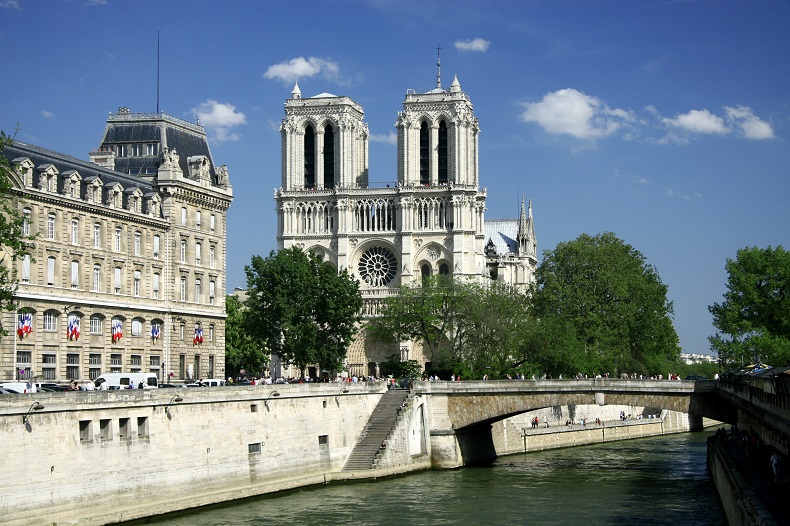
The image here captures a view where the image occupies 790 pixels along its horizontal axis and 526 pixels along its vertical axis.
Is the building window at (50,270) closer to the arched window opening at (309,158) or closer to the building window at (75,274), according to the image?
the building window at (75,274)

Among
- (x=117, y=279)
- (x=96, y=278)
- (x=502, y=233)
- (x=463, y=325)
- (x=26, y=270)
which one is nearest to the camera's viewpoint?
(x=26, y=270)

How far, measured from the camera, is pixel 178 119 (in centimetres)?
8512

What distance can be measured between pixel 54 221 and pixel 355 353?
70912 mm

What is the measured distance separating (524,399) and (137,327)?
74.9 ft

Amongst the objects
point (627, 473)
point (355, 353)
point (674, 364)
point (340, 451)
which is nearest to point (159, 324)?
point (340, 451)

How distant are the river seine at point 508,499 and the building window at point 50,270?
18.6 meters

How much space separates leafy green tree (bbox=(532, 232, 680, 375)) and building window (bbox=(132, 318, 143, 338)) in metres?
41.5

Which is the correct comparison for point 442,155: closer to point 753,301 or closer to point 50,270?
point 753,301

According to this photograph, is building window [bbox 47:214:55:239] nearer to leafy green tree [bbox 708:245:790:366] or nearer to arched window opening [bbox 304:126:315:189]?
leafy green tree [bbox 708:245:790:366]

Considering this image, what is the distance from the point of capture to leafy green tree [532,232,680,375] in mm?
111875

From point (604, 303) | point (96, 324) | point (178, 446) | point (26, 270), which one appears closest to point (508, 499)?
point (178, 446)

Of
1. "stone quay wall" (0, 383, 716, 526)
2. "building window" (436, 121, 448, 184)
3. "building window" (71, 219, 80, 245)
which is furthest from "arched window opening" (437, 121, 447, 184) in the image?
"building window" (71, 219, 80, 245)

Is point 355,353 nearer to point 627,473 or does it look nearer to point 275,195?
point 275,195

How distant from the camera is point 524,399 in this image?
74875 mm
